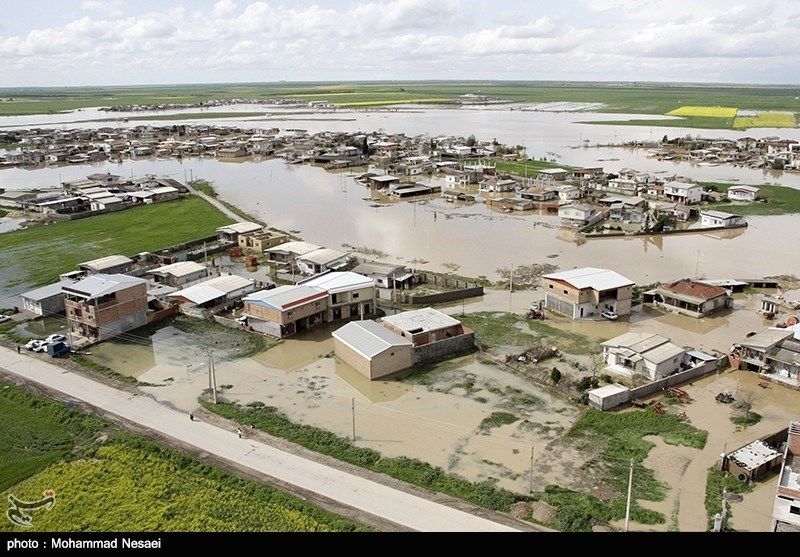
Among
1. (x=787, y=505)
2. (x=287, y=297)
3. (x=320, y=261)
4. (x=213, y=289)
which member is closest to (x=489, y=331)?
(x=287, y=297)

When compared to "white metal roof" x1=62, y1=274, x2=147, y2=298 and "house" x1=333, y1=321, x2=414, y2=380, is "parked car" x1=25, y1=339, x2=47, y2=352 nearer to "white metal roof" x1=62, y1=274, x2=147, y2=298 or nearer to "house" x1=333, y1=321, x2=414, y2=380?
"white metal roof" x1=62, y1=274, x2=147, y2=298

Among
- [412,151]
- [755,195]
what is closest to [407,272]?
[755,195]

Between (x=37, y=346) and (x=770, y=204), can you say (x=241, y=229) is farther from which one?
(x=770, y=204)

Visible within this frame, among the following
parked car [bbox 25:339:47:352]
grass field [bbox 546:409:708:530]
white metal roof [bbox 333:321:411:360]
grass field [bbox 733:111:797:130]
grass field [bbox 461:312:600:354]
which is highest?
grass field [bbox 733:111:797:130]

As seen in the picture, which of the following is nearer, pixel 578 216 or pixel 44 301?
pixel 44 301

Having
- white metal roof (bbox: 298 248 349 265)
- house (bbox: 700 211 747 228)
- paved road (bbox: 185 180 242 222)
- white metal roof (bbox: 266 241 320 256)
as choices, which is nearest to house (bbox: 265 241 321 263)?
Result: white metal roof (bbox: 266 241 320 256)
